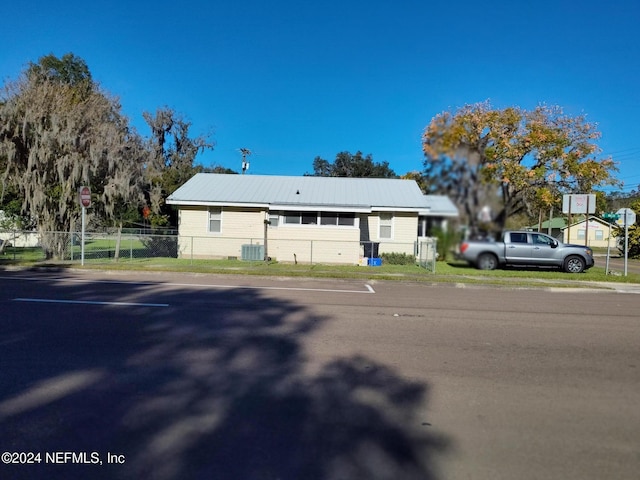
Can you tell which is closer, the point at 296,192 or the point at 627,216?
the point at 627,216

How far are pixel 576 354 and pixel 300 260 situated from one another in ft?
50.0

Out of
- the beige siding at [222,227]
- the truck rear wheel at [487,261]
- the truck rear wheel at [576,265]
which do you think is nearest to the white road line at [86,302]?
the truck rear wheel at [487,261]

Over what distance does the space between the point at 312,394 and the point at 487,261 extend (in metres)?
2.34

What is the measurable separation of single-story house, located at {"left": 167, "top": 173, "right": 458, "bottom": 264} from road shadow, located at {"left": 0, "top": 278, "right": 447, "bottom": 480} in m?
13.6

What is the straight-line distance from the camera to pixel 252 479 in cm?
283

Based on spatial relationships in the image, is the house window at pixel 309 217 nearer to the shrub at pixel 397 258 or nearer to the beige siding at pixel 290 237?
the beige siding at pixel 290 237

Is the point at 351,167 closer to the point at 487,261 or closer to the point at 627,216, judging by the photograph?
the point at 627,216

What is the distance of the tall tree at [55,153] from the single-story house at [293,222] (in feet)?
12.1

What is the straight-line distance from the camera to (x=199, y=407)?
3.89m

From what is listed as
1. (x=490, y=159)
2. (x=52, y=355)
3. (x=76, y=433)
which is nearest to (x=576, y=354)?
(x=490, y=159)

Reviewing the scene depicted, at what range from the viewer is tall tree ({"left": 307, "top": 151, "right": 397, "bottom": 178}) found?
5475cm

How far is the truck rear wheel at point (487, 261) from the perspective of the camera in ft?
9.06

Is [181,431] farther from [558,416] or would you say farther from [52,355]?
[558,416]

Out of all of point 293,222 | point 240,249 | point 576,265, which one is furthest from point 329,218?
point 576,265
